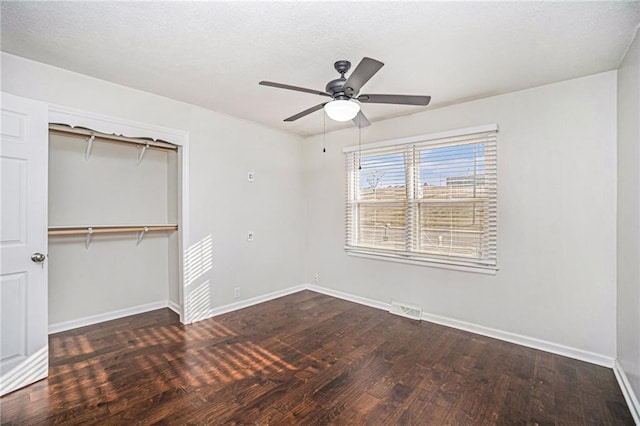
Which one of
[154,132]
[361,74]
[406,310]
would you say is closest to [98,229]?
[154,132]

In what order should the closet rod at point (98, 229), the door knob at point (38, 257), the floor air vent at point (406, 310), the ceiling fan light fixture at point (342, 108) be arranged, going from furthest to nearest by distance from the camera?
1. the floor air vent at point (406, 310)
2. the closet rod at point (98, 229)
3. the door knob at point (38, 257)
4. the ceiling fan light fixture at point (342, 108)

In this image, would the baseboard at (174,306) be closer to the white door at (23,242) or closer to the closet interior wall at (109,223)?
the closet interior wall at (109,223)

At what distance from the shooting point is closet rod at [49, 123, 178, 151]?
284 cm

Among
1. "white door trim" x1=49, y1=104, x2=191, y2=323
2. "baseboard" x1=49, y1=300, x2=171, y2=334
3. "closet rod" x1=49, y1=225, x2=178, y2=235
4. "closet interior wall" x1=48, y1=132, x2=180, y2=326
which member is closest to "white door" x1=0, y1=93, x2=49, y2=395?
"white door trim" x1=49, y1=104, x2=191, y2=323

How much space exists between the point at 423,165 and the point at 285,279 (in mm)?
2635

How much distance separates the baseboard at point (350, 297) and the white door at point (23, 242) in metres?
3.28

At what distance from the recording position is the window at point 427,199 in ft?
10.9

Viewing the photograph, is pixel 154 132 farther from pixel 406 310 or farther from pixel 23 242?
pixel 406 310

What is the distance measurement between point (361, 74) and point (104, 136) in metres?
2.75

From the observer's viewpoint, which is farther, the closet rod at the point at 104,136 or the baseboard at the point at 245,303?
the baseboard at the point at 245,303

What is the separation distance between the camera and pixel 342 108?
7.21 ft

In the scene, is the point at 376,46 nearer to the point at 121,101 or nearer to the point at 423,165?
the point at 423,165

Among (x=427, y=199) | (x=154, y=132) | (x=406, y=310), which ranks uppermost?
(x=154, y=132)

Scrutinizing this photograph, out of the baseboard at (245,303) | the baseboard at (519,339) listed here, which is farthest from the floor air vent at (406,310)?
the baseboard at (245,303)
